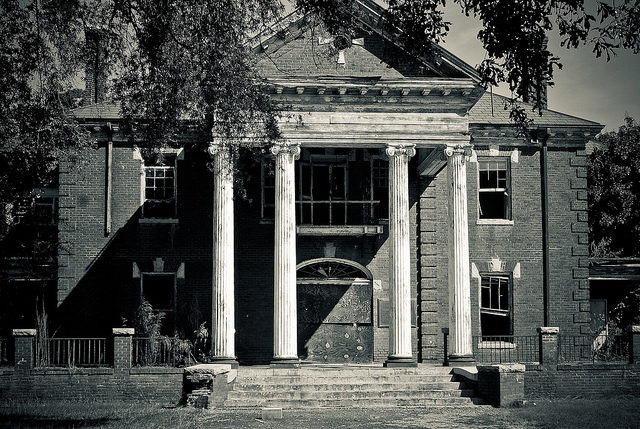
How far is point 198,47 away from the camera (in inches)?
602

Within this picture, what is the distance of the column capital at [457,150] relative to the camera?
943 inches

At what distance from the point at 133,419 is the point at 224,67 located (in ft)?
24.2

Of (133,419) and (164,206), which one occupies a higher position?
(164,206)

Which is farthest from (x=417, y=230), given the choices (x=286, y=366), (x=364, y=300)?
(x=286, y=366)

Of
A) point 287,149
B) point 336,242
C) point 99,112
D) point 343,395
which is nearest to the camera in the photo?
point 343,395

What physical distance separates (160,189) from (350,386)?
30.2 ft

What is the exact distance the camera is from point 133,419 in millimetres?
18109

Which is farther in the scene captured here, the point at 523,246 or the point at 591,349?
the point at 523,246

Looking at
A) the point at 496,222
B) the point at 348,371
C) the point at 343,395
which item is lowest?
the point at 343,395

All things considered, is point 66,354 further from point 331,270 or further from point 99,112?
point 331,270

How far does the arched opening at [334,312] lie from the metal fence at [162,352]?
4.16 meters

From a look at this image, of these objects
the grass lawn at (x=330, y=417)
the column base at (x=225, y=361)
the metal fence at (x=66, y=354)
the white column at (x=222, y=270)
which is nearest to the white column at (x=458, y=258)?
the grass lawn at (x=330, y=417)

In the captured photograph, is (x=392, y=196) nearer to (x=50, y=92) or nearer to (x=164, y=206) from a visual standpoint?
(x=164, y=206)

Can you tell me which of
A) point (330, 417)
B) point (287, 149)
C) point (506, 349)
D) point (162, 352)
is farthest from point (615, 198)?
point (330, 417)
